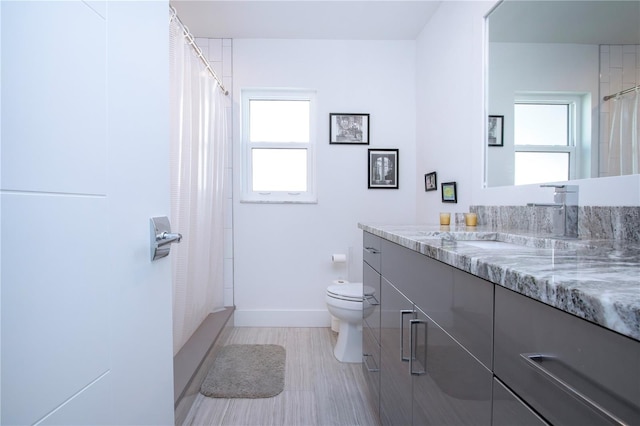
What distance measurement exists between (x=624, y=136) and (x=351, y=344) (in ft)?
5.79

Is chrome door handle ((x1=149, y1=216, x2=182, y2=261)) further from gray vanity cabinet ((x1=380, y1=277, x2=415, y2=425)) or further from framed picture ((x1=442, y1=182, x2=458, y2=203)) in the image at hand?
framed picture ((x1=442, y1=182, x2=458, y2=203))

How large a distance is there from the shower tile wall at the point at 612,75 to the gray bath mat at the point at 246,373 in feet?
6.12

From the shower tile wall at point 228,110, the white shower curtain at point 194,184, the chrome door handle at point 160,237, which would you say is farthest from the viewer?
the shower tile wall at point 228,110

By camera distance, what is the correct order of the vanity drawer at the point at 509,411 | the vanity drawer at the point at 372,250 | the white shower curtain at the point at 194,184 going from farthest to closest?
the white shower curtain at the point at 194,184 < the vanity drawer at the point at 372,250 < the vanity drawer at the point at 509,411

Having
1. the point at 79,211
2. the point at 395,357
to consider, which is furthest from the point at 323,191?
the point at 79,211

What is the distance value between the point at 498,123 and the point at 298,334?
2070mm

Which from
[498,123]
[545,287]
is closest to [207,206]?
[498,123]

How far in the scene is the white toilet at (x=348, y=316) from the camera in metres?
1.93

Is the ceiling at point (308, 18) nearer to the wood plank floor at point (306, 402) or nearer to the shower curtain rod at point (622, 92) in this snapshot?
the shower curtain rod at point (622, 92)

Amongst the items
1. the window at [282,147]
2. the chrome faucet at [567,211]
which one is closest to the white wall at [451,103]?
the chrome faucet at [567,211]

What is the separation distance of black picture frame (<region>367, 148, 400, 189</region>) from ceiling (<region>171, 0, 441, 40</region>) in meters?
0.99

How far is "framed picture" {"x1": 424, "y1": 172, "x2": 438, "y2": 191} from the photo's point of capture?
7.41 feet

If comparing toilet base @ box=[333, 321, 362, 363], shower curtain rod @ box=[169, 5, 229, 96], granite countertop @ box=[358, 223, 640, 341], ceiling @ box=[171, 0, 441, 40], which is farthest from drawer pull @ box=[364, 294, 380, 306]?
ceiling @ box=[171, 0, 441, 40]

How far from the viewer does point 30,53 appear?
0.42 m
